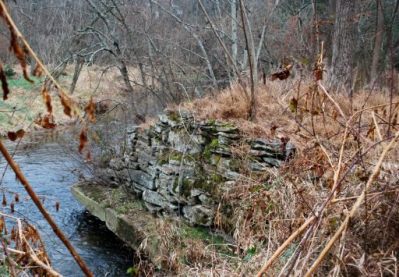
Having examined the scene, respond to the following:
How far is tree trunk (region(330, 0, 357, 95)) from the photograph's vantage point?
593 centimetres

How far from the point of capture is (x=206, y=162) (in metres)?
6.27

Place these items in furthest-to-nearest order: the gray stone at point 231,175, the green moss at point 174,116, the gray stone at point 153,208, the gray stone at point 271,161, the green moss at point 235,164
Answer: the green moss at point 174,116, the gray stone at point 153,208, the green moss at point 235,164, the gray stone at point 231,175, the gray stone at point 271,161

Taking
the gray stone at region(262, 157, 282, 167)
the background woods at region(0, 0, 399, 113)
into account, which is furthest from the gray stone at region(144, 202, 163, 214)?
the background woods at region(0, 0, 399, 113)

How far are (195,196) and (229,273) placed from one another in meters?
3.18

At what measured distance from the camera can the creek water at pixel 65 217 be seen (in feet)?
20.5

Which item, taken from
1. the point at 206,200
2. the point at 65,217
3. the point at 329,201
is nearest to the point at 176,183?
the point at 206,200

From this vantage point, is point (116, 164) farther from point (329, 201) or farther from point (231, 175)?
point (329, 201)

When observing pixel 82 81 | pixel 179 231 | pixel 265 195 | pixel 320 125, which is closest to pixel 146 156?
pixel 179 231

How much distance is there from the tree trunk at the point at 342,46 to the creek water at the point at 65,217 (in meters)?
4.25

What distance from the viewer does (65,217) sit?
310 inches

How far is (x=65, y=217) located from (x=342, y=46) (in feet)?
18.6

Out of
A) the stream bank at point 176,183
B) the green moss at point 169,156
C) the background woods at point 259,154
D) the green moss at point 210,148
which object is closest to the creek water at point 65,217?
the stream bank at point 176,183

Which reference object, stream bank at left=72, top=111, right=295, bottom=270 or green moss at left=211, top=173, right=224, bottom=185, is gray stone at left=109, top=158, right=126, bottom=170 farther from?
green moss at left=211, top=173, right=224, bottom=185

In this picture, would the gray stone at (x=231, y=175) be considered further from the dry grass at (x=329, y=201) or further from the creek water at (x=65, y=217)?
the creek water at (x=65, y=217)
